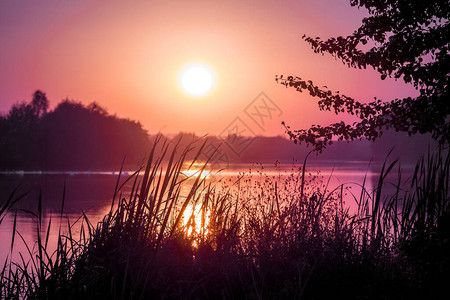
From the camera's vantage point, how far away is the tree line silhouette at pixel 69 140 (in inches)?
2279

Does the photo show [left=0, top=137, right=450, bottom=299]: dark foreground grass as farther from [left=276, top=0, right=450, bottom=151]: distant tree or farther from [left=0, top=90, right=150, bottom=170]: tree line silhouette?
[left=0, top=90, right=150, bottom=170]: tree line silhouette

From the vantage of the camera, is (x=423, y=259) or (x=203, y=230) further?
(x=203, y=230)

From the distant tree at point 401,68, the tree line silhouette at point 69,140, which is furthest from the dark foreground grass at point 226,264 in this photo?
the tree line silhouette at point 69,140

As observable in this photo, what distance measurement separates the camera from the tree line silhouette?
57.9 meters

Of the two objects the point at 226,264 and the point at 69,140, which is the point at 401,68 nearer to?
the point at 226,264

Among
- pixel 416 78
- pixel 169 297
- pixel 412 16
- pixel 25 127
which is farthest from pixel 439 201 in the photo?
pixel 25 127

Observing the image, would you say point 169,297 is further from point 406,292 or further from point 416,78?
point 416,78

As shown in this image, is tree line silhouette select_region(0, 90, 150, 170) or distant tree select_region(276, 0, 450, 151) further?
tree line silhouette select_region(0, 90, 150, 170)

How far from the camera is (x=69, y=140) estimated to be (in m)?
60.1

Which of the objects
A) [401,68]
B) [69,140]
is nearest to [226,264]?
[401,68]

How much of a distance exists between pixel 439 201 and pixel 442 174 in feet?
1.32

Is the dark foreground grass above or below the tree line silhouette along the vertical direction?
below

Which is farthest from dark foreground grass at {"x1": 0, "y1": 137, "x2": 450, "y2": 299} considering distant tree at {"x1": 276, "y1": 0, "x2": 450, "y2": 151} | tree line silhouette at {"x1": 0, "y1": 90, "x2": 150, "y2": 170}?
tree line silhouette at {"x1": 0, "y1": 90, "x2": 150, "y2": 170}

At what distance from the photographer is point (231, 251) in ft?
21.8
